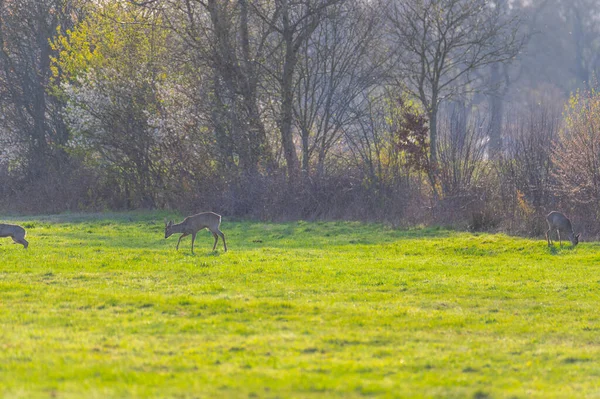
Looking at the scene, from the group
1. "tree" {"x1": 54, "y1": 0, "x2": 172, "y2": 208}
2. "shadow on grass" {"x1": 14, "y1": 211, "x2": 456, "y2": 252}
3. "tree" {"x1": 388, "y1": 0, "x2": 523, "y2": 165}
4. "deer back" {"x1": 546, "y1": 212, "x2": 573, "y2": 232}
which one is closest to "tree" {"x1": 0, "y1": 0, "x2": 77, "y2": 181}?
"tree" {"x1": 54, "y1": 0, "x2": 172, "y2": 208}

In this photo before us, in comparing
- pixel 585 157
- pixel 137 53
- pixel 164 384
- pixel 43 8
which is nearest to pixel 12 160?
pixel 43 8

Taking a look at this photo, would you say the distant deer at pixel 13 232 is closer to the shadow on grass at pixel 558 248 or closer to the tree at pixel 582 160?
the shadow on grass at pixel 558 248

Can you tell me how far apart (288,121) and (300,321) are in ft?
80.5

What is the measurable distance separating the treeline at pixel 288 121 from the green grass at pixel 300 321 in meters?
7.43

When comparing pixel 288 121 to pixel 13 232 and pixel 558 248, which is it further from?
pixel 13 232

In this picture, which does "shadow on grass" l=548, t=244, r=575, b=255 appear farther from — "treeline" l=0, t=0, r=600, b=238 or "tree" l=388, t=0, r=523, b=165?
"tree" l=388, t=0, r=523, b=165

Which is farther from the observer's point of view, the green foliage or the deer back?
the green foliage

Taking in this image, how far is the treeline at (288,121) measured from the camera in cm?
2953

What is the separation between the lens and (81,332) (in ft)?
33.2

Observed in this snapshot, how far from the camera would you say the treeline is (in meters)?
29.5

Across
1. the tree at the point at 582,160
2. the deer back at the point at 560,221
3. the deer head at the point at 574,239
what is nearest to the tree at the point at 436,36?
the tree at the point at 582,160

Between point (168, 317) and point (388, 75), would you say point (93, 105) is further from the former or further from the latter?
point (168, 317)

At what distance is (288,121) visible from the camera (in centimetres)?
3531

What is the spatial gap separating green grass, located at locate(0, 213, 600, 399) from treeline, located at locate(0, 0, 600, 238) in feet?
24.4
